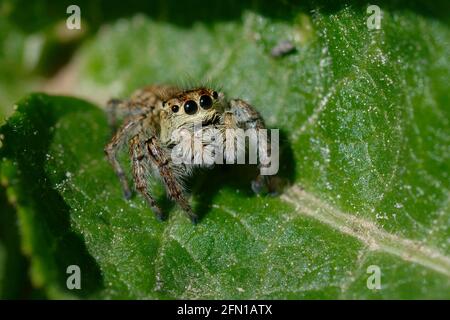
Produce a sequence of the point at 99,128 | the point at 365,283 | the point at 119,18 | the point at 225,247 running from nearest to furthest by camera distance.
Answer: the point at 365,283 → the point at 225,247 → the point at 99,128 → the point at 119,18

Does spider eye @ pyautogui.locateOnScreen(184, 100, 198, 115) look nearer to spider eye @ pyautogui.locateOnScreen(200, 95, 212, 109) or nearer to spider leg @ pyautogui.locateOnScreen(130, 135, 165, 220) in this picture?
spider eye @ pyautogui.locateOnScreen(200, 95, 212, 109)

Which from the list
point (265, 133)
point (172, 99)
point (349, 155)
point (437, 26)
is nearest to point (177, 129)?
point (172, 99)

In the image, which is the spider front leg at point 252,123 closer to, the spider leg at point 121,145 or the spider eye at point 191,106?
the spider eye at point 191,106

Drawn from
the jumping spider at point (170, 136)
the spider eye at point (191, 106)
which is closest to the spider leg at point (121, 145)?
the jumping spider at point (170, 136)

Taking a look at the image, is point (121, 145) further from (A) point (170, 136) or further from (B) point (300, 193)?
(B) point (300, 193)

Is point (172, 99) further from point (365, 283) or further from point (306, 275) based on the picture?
point (365, 283)
